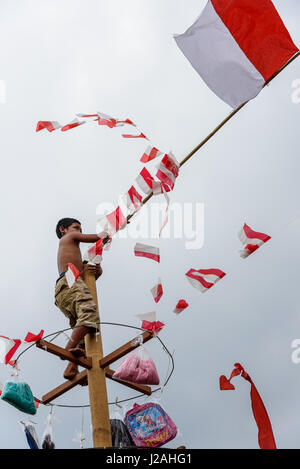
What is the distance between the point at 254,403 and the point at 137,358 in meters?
1.56

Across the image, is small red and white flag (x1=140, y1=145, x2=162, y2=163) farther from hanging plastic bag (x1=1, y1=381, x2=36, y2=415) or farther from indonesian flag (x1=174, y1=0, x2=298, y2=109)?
hanging plastic bag (x1=1, y1=381, x2=36, y2=415)

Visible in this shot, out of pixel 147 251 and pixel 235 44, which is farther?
pixel 235 44

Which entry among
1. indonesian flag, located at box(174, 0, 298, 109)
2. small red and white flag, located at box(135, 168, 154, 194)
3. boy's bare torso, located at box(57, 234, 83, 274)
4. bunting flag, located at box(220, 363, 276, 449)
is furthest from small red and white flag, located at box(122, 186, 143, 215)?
bunting flag, located at box(220, 363, 276, 449)

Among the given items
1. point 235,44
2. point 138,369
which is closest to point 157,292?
point 138,369

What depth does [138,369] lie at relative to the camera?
5547 millimetres

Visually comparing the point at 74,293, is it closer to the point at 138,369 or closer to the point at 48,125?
the point at 138,369

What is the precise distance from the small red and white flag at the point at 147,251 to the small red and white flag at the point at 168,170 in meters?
0.66

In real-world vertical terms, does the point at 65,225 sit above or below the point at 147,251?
above

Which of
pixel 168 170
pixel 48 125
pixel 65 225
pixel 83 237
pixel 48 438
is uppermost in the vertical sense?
pixel 48 125

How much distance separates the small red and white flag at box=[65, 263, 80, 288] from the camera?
19.8 feet

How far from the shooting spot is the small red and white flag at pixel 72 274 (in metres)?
6.04

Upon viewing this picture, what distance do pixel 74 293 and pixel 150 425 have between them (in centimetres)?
152

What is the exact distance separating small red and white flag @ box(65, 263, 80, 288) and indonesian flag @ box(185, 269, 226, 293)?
1124 millimetres
